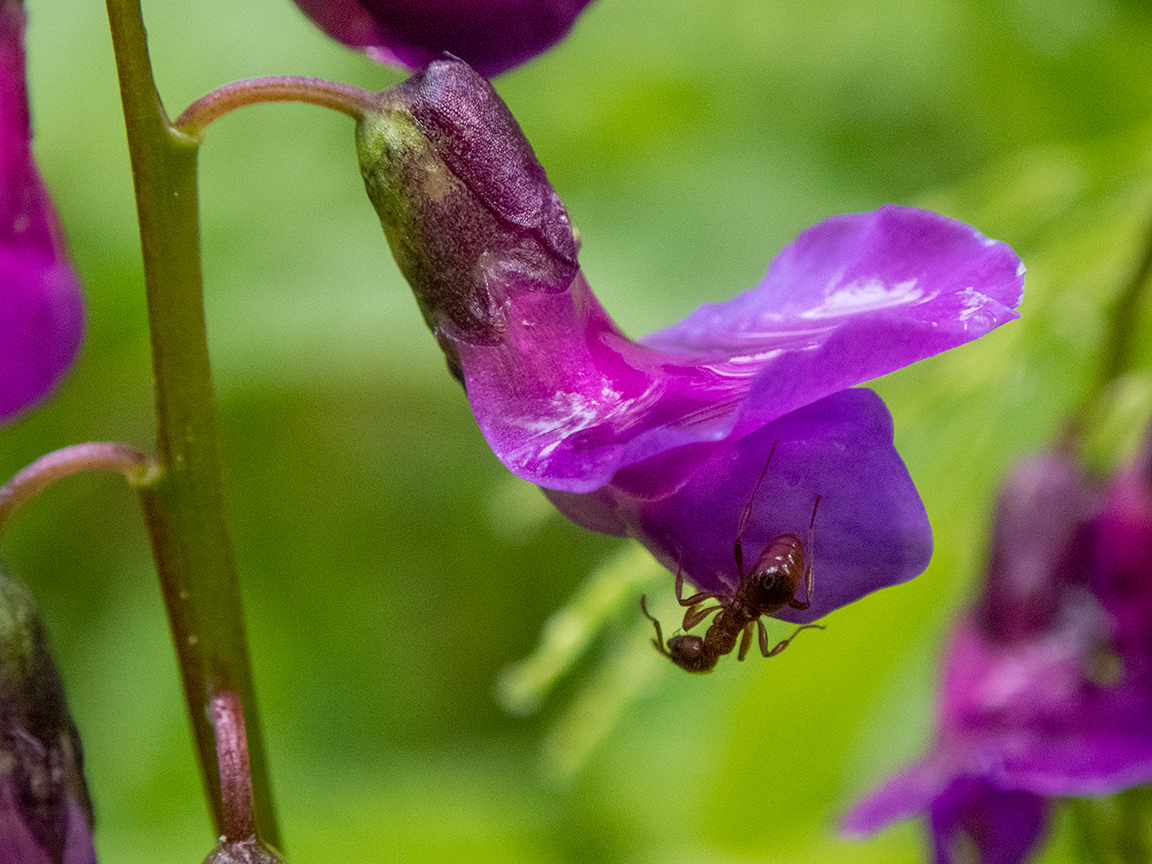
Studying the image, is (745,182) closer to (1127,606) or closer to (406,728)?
(406,728)

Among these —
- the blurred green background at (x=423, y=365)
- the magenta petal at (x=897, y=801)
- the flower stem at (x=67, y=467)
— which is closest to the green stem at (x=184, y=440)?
the flower stem at (x=67, y=467)

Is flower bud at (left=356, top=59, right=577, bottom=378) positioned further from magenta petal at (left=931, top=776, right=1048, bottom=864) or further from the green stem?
magenta petal at (left=931, top=776, right=1048, bottom=864)

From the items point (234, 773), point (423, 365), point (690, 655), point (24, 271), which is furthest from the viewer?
point (423, 365)

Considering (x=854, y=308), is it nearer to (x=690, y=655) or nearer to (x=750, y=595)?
(x=750, y=595)

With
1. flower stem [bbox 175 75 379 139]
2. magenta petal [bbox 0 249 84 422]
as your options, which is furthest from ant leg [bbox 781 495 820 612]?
magenta petal [bbox 0 249 84 422]

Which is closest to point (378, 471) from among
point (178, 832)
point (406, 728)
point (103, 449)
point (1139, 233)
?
point (406, 728)

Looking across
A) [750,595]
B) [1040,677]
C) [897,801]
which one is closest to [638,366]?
[750,595]
